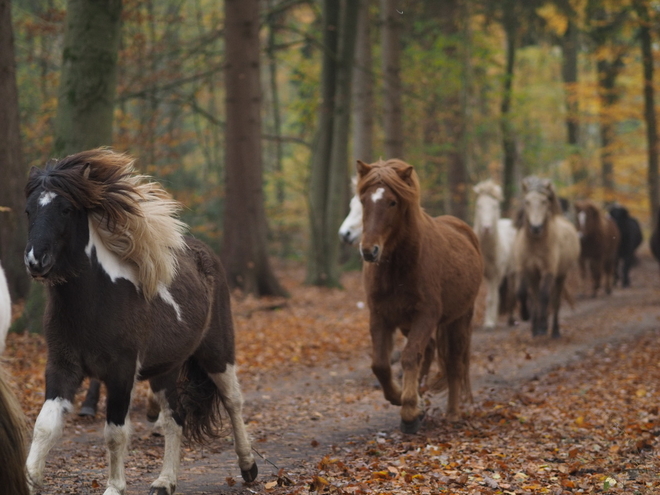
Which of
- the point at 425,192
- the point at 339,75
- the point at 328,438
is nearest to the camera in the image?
the point at 328,438

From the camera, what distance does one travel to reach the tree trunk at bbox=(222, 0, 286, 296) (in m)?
16.4

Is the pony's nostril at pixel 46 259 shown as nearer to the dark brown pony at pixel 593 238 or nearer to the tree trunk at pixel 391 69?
the tree trunk at pixel 391 69

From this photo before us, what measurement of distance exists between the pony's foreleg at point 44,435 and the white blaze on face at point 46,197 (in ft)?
3.57

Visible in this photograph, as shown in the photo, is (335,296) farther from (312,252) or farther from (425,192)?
(425,192)

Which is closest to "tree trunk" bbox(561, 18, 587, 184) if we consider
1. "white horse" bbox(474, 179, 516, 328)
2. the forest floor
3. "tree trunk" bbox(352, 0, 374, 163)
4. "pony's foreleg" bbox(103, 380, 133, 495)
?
"tree trunk" bbox(352, 0, 374, 163)

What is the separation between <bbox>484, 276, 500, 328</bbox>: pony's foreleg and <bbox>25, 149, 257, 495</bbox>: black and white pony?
10.4 m

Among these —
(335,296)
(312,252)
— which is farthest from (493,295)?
(312,252)

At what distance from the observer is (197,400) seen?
5465mm

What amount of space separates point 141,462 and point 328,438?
5.92 feet

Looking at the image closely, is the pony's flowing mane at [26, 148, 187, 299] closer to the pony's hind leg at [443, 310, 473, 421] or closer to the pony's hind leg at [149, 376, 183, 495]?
the pony's hind leg at [149, 376, 183, 495]

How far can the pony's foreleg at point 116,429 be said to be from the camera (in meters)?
4.36

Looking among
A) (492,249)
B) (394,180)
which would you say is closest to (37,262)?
(394,180)

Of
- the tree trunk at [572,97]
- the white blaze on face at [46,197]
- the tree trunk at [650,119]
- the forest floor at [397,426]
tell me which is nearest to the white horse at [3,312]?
the forest floor at [397,426]

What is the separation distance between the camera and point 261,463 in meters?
6.17
